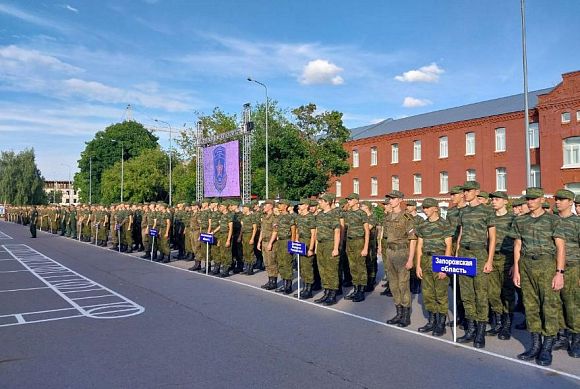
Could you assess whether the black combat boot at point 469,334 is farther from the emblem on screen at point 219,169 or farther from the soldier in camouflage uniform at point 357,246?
the emblem on screen at point 219,169

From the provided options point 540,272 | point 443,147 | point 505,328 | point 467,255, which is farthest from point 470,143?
point 540,272

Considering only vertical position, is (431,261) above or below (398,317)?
above

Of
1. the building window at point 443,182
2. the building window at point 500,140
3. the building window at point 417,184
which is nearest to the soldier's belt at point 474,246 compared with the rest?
the building window at point 500,140

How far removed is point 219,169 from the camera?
31.3 metres

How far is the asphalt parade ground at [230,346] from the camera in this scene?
5.50m

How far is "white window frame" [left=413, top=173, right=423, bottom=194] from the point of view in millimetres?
46244

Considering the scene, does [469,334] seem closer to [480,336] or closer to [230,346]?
[480,336]

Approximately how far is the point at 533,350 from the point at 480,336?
0.75 meters

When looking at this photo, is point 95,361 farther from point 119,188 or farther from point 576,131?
point 119,188

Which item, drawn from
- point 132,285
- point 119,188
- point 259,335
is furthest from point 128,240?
point 119,188

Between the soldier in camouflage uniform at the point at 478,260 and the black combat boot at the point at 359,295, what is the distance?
322 centimetres

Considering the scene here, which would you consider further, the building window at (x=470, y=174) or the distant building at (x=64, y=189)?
the distant building at (x=64, y=189)

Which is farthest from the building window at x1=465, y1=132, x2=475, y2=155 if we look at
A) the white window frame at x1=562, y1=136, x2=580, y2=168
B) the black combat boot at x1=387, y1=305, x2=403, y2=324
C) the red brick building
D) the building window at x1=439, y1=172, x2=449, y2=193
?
the black combat boot at x1=387, y1=305, x2=403, y2=324

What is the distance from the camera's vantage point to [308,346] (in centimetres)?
678
